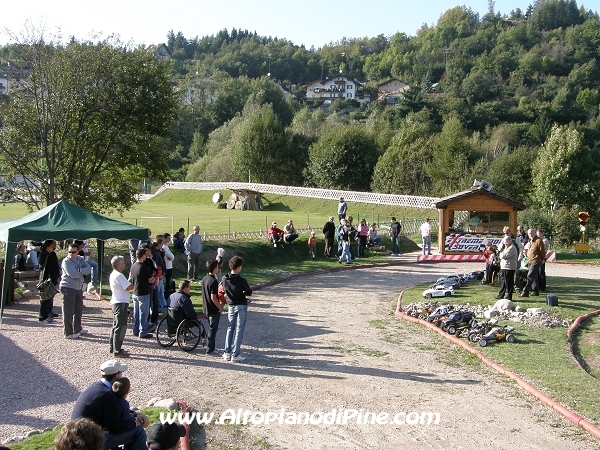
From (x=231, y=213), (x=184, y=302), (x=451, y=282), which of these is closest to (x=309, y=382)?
(x=184, y=302)

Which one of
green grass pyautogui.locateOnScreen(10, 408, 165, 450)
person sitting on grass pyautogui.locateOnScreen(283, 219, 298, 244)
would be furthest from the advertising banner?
green grass pyautogui.locateOnScreen(10, 408, 165, 450)

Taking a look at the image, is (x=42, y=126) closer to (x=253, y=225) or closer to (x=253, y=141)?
(x=253, y=225)

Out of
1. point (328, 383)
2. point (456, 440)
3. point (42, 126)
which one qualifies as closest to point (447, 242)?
point (42, 126)

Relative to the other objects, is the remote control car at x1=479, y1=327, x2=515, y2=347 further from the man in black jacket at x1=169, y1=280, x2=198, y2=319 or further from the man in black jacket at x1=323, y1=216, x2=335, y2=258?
the man in black jacket at x1=323, y1=216, x2=335, y2=258

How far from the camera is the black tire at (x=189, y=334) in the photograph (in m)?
11.8

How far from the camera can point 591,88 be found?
135m

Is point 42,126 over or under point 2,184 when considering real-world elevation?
over

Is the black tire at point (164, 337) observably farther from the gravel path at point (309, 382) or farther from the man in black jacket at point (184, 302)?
the man in black jacket at point (184, 302)

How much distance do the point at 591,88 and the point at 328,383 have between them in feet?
470

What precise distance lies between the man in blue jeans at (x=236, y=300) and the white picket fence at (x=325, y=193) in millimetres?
38386

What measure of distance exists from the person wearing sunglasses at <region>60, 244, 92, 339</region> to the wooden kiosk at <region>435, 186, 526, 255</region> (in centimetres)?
1860

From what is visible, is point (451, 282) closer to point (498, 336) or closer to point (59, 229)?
point (498, 336)

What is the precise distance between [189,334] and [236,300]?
5.07 ft

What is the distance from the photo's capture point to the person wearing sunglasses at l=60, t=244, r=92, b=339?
484 inches
